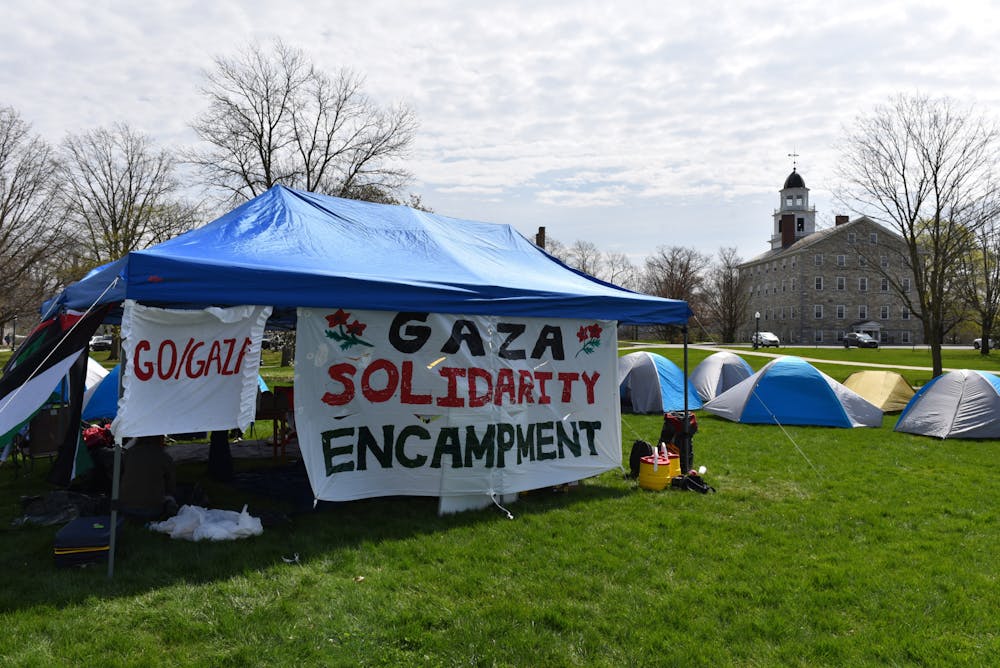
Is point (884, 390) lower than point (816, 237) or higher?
lower

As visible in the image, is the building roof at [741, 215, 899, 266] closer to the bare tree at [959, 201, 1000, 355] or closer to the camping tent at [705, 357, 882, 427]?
the bare tree at [959, 201, 1000, 355]

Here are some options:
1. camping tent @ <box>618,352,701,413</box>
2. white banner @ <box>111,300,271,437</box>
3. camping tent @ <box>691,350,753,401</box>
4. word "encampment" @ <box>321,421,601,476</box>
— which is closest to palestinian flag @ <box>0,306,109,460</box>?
white banner @ <box>111,300,271,437</box>

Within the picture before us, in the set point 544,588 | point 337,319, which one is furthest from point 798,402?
point 337,319

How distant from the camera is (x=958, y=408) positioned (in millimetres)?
10766

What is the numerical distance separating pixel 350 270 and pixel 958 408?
10662 millimetres

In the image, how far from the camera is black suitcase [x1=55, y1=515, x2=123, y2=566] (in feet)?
15.0

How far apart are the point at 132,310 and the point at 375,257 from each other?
2251 millimetres

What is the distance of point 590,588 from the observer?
4.48 meters

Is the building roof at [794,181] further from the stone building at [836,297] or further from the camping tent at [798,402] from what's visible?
the camping tent at [798,402]

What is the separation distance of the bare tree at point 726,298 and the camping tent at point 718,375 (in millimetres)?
49827

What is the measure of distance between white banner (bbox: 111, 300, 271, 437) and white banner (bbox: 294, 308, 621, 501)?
1.73 feet

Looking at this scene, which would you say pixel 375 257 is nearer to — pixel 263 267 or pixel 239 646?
pixel 263 267

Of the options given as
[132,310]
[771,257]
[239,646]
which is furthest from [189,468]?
[771,257]

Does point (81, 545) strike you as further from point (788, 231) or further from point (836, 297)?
point (788, 231)
